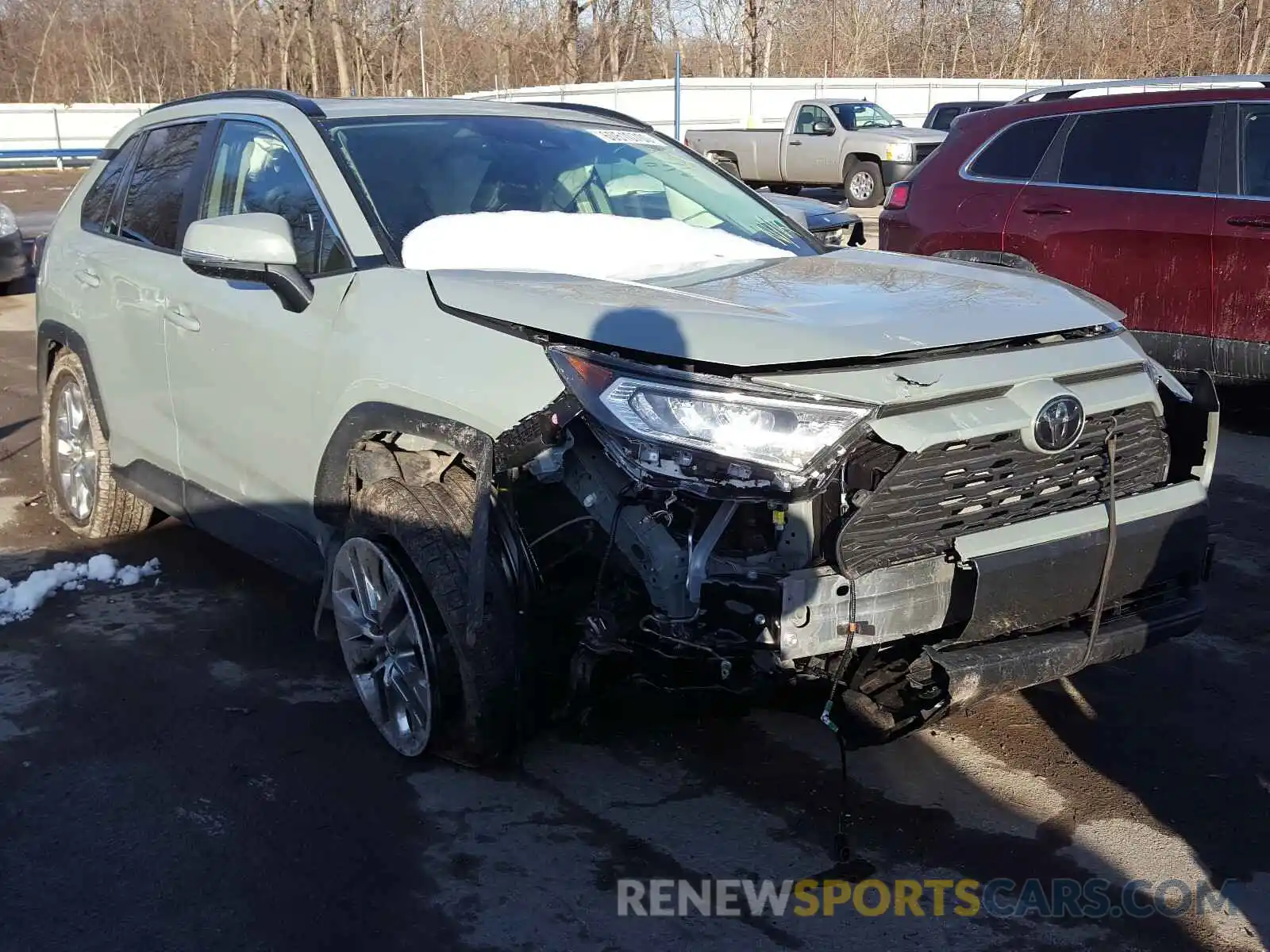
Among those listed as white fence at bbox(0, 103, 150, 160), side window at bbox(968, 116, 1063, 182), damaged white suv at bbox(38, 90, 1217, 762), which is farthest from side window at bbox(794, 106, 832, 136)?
damaged white suv at bbox(38, 90, 1217, 762)

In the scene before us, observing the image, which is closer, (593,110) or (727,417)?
(727,417)

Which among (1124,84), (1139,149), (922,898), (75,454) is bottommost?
(922,898)

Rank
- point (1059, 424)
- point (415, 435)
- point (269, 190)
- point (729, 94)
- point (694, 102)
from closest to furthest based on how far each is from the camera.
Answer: point (1059, 424) < point (415, 435) < point (269, 190) < point (694, 102) < point (729, 94)

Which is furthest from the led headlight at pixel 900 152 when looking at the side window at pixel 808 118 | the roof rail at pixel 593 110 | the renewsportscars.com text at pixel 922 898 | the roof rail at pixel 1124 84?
the renewsportscars.com text at pixel 922 898

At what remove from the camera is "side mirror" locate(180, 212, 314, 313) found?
3562 mm

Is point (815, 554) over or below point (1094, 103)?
below

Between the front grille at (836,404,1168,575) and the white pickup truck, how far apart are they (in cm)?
1854

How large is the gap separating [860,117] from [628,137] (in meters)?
18.8

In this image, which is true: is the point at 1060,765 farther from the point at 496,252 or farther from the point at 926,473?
the point at 496,252

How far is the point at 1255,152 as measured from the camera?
6.91m

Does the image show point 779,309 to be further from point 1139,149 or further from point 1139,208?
point 1139,149

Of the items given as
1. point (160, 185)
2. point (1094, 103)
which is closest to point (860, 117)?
point (1094, 103)

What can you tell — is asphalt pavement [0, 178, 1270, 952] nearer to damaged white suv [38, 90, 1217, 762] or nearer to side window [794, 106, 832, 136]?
damaged white suv [38, 90, 1217, 762]

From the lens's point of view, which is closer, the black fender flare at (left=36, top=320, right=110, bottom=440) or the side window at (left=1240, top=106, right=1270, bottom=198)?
the black fender flare at (left=36, top=320, right=110, bottom=440)
